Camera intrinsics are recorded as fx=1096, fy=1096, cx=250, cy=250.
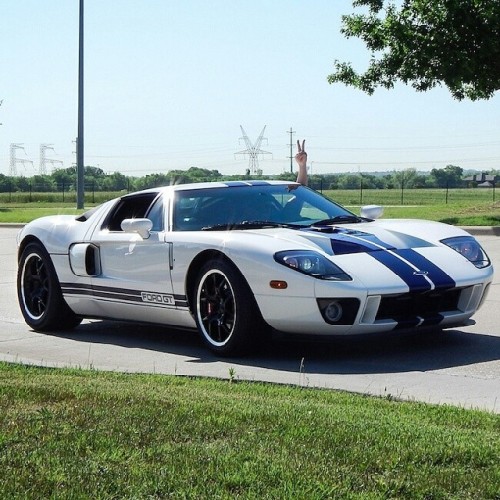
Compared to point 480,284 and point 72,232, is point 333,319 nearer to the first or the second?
point 480,284

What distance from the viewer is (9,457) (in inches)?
172

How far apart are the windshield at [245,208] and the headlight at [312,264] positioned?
875mm

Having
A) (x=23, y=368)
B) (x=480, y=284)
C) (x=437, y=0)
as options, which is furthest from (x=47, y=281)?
(x=437, y=0)

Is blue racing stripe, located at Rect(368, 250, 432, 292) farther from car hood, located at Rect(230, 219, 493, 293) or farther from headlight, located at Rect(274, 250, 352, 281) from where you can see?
headlight, located at Rect(274, 250, 352, 281)

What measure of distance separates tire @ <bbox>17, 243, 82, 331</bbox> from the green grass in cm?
341

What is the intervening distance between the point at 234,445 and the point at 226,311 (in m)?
3.40

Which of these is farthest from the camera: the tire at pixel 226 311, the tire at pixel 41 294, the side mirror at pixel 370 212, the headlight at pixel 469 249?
the tire at pixel 41 294

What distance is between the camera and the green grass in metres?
3.97

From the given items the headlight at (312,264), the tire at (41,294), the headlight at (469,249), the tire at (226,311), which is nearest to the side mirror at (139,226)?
the tire at (226,311)

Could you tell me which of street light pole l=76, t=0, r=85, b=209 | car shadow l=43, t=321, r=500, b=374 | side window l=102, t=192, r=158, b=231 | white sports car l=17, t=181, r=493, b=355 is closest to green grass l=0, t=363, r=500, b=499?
car shadow l=43, t=321, r=500, b=374

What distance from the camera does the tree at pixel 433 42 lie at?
82.3ft

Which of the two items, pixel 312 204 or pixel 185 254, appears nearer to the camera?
pixel 185 254

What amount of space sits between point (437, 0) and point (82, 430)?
22.2m

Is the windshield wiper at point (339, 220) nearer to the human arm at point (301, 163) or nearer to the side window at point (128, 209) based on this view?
the side window at point (128, 209)
